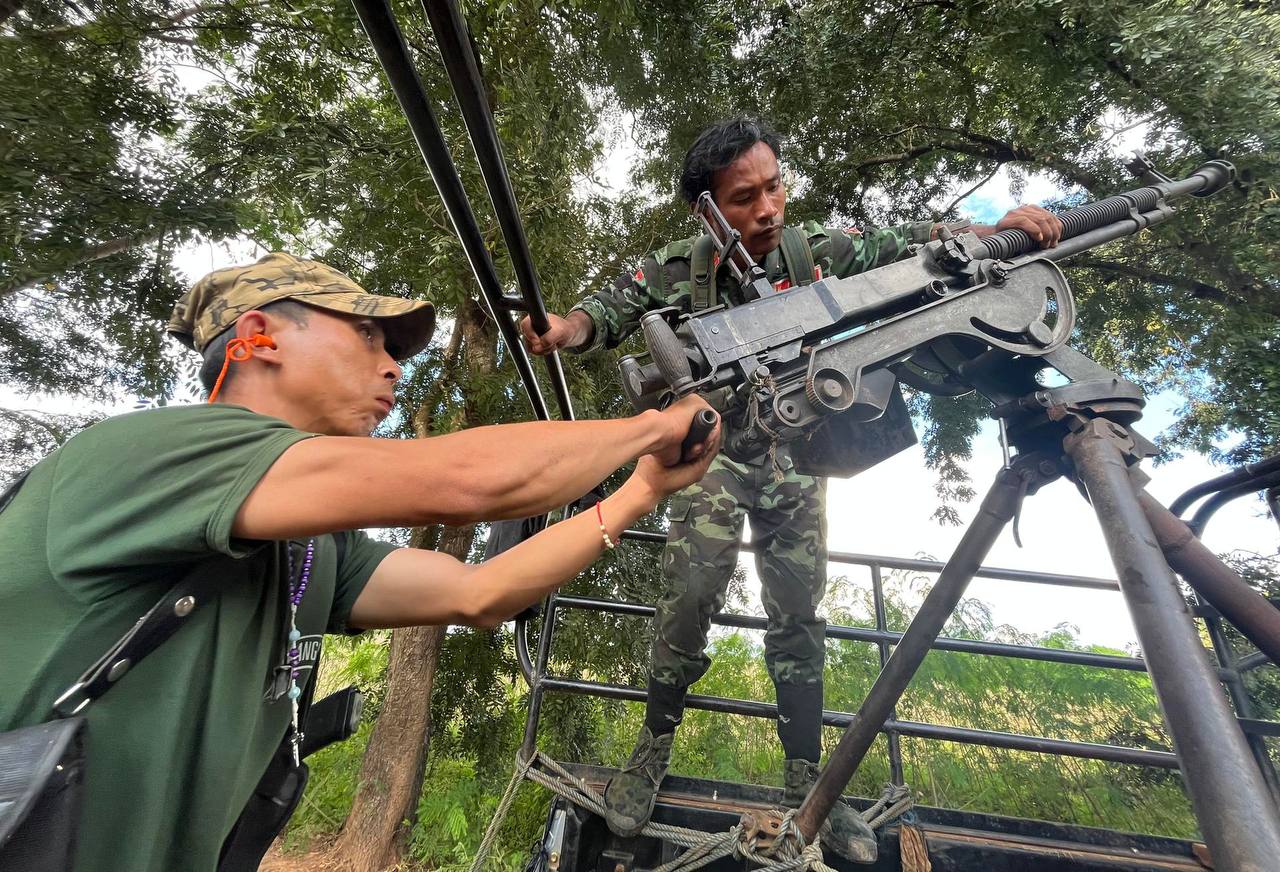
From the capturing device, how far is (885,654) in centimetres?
236

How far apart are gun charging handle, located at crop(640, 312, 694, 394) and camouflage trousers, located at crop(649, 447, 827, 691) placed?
0.94m

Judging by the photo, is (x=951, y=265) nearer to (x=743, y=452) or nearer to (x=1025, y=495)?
(x=1025, y=495)

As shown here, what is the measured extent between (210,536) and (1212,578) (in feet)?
6.13

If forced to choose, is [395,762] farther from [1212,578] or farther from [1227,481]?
[1227,481]

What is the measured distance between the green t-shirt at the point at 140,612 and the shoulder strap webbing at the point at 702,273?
1.53 meters

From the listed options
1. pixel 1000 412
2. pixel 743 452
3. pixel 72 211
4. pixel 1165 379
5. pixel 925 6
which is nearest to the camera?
pixel 743 452

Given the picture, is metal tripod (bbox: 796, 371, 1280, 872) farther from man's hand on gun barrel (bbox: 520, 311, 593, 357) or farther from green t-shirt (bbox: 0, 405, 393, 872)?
green t-shirt (bbox: 0, 405, 393, 872)

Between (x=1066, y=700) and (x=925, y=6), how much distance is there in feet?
18.4

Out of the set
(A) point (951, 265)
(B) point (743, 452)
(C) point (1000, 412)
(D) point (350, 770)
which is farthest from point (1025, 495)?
(D) point (350, 770)

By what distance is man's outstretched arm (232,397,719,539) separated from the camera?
84cm

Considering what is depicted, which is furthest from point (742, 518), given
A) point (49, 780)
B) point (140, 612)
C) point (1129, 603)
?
point (49, 780)

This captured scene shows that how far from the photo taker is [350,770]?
536 centimetres

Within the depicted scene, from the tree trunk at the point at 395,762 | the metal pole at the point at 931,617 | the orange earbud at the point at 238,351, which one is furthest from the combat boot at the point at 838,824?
the tree trunk at the point at 395,762

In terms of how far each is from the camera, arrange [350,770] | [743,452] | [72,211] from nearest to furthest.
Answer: [743,452] < [72,211] < [350,770]
